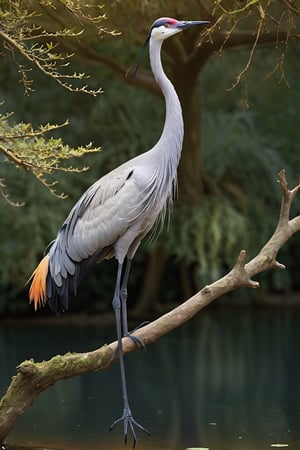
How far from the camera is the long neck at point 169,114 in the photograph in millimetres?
5355

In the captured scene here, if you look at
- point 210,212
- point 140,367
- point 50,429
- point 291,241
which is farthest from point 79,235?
point 291,241

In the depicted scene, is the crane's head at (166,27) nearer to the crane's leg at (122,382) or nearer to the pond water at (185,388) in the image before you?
the crane's leg at (122,382)

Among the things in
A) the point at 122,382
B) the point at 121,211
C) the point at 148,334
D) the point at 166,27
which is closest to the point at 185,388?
the point at 122,382

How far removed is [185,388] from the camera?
7848 millimetres

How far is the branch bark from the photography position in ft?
15.8

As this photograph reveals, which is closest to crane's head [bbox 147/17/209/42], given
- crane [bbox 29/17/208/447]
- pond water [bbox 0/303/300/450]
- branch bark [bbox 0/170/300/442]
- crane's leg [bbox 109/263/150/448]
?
crane [bbox 29/17/208/447]

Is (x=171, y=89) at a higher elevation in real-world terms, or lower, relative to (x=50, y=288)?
higher

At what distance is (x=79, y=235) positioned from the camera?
18.0 feet

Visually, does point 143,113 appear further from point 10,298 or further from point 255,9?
point 255,9

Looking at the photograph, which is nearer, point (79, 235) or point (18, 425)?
point (79, 235)

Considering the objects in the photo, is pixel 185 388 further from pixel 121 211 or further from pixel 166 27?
pixel 166 27

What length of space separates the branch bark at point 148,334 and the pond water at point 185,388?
1.47 feet

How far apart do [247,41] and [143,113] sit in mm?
3005

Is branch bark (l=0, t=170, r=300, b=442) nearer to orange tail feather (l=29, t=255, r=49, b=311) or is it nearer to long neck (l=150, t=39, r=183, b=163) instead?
orange tail feather (l=29, t=255, r=49, b=311)
